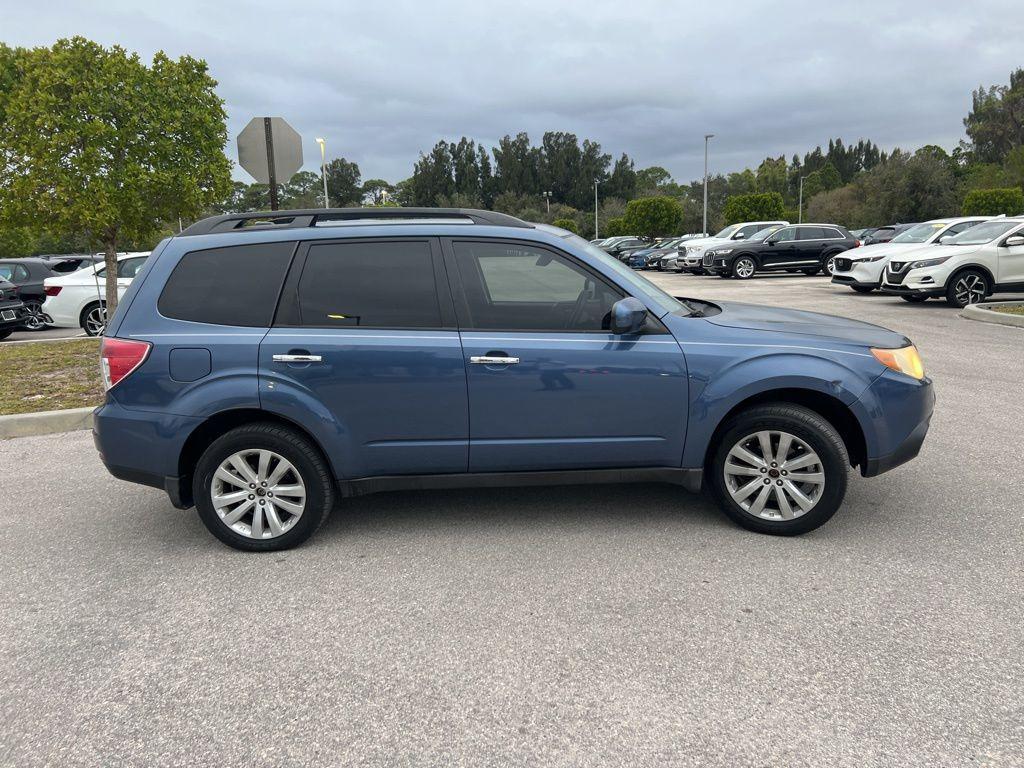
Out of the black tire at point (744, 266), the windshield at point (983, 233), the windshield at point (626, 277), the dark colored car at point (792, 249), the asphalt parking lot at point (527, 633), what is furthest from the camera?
the black tire at point (744, 266)

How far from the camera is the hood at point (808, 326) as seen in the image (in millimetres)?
4055

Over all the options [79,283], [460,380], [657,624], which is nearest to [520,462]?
[460,380]

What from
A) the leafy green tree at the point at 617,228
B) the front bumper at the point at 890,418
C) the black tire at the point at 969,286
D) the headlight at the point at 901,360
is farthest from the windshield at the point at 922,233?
the leafy green tree at the point at 617,228

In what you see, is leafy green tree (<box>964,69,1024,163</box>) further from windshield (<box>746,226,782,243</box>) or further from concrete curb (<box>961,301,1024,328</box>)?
concrete curb (<box>961,301,1024,328</box>)

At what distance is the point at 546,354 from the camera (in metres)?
3.84

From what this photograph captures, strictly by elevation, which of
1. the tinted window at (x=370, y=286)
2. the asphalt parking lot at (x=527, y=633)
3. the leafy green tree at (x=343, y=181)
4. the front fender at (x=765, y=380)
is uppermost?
the leafy green tree at (x=343, y=181)

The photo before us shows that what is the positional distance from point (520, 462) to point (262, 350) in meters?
1.44

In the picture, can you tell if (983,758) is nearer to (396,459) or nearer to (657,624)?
(657,624)

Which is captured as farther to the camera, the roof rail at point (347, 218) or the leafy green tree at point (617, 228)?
the leafy green tree at point (617, 228)

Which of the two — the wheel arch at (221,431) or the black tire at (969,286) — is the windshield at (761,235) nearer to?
the black tire at (969,286)

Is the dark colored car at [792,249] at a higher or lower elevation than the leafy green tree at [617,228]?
lower

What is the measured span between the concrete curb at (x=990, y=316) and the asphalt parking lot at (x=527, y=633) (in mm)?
8202

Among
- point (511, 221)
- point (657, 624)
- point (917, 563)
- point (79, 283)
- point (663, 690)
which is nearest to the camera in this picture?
point (663, 690)

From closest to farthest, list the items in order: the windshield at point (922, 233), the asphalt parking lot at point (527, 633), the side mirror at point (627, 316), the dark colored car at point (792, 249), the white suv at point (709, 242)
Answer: the asphalt parking lot at point (527, 633) < the side mirror at point (627, 316) < the windshield at point (922, 233) < the dark colored car at point (792, 249) < the white suv at point (709, 242)
